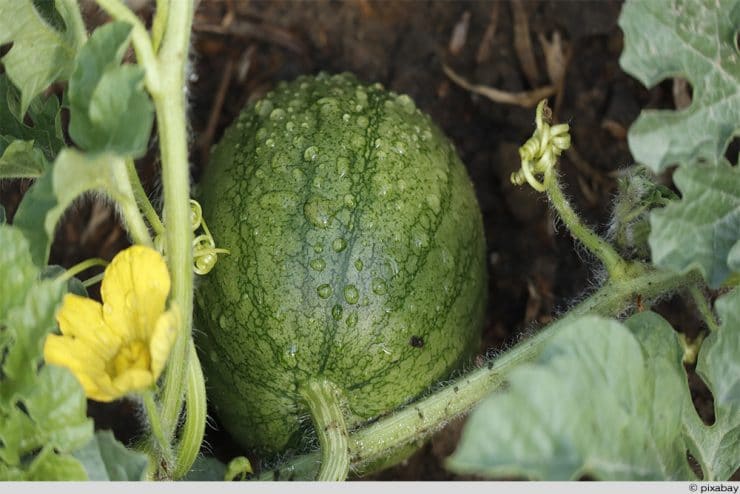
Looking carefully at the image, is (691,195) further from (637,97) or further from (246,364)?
(637,97)

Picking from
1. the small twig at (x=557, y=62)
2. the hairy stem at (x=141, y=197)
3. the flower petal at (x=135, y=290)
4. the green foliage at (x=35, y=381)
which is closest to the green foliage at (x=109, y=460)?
the green foliage at (x=35, y=381)

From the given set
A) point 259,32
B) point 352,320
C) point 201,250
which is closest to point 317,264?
point 352,320

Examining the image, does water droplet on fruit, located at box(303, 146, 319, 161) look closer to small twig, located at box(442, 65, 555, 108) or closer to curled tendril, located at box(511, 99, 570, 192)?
curled tendril, located at box(511, 99, 570, 192)

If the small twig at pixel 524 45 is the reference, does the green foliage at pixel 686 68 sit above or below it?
above

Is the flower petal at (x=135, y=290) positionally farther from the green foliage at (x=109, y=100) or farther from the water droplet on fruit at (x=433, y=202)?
the water droplet on fruit at (x=433, y=202)

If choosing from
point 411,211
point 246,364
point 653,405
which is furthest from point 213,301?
point 653,405
